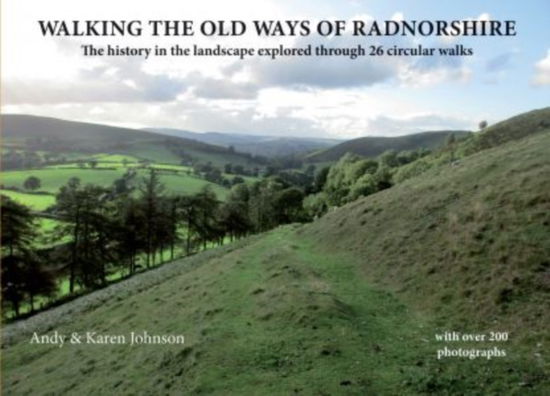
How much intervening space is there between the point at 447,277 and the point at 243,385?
42.0 feet

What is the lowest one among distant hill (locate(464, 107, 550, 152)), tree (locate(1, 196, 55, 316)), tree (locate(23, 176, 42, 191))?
tree (locate(1, 196, 55, 316))

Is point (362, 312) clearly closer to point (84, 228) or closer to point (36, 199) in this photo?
point (84, 228)

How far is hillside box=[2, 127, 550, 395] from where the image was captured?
1727 cm

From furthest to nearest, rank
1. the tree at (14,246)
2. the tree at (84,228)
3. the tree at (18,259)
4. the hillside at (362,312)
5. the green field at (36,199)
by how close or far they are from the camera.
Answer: the green field at (36,199) < the tree at (84,228) < the tree at (18,259) < the tree at (14,246) < the hillside at (362,312)

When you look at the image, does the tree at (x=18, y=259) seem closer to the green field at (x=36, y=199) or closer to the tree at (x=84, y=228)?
the tree at (x=84, y=228)

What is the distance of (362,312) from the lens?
23.0 meters

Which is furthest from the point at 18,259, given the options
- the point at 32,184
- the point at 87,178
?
the point at 87,178

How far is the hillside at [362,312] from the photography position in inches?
680

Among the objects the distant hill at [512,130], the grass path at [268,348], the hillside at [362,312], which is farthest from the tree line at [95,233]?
the distant hill at [512,130]

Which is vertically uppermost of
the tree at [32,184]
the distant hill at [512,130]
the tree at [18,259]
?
the distant hill at [512,130]

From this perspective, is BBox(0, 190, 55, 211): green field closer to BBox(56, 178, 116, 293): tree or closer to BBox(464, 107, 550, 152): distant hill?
BBox(56, 178, 116, 293): tree

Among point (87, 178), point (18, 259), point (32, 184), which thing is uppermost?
point (87, 178)

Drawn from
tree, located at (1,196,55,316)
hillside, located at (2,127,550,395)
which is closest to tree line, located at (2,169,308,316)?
tree, located at (1,196,55,316)

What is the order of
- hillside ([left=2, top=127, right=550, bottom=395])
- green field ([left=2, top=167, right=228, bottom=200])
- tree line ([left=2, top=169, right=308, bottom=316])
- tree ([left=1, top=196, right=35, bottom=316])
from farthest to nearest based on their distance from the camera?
green field ([left=2, top=167, right=228, bottom=200]) < tree line ([left=2, top=169, right=308, bottom=316]) < tree ([left=1, top=196, right=35, bottom=316]) < hillside ([left=2, top=127, right=550, bottom=395])
